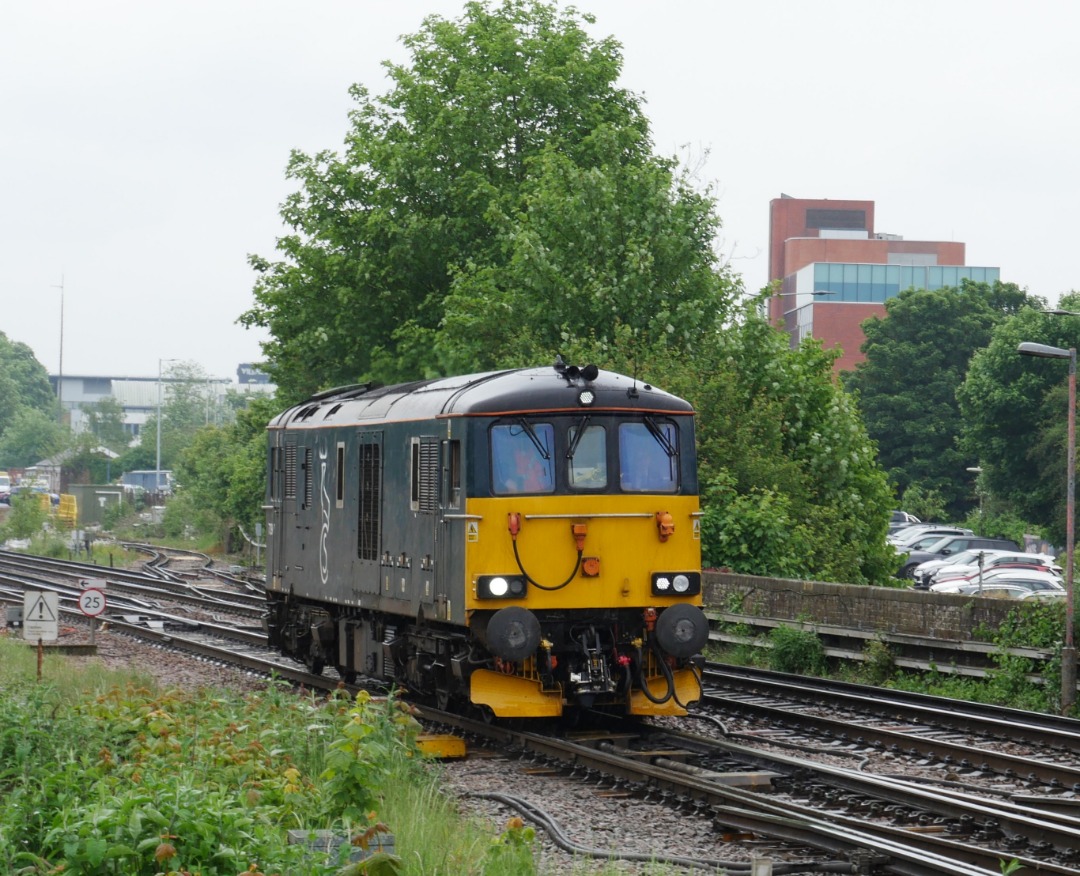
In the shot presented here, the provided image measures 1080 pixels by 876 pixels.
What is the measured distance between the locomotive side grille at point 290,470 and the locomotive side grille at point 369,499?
2956mm

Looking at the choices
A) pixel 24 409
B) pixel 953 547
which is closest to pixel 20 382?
pixel 24 409

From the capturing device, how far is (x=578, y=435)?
14.9 m

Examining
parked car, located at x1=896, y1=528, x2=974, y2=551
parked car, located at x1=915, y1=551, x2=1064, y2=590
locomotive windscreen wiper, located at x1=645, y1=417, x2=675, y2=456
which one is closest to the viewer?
locomotive windscreen wiper, located at x1=645, y1=417, x2=675, y2=456

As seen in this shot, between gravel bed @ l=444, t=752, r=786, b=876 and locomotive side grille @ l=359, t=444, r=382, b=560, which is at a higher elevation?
locomotive side grille @ l=359, t=444, r=382, b=560

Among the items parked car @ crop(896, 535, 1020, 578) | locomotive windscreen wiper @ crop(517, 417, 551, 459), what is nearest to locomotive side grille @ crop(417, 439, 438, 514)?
locomotive windscreen wiper @ crop(517, 417, 551, 459)

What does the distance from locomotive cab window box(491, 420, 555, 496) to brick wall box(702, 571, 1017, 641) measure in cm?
744

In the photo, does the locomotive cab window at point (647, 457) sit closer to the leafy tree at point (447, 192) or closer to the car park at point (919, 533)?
the leafy tree at point (447, 192)

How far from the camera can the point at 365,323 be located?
4172 cm

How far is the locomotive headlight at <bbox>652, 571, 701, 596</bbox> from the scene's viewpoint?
48.9 ft

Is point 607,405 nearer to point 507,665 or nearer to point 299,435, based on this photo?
point 507,665

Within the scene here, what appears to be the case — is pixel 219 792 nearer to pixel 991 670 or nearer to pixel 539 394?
pixel 539 394

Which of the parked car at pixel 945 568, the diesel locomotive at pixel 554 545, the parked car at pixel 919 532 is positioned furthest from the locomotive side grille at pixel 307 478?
the parked car at pixel 919 532

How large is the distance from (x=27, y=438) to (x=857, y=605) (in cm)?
12885

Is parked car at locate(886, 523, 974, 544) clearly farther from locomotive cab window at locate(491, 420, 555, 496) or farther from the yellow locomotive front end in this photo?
locomotive cab window at locate(491, 420, 555, 496)
